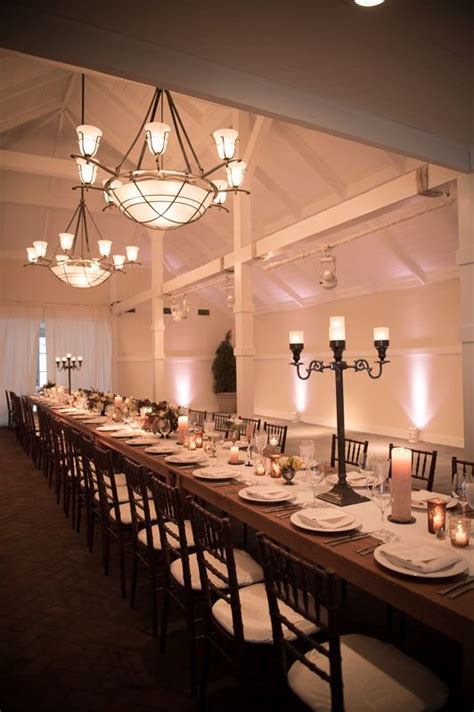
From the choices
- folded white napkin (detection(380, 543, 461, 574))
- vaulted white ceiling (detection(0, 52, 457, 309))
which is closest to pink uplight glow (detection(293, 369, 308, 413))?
vaulted white ceiling (detection(0, 52, 457, 309))

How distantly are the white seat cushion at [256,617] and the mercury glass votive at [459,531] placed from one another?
2.18 feet

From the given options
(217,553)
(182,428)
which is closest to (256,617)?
(217,553)

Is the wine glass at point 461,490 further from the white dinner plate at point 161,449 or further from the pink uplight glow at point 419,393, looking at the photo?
the pink uplight glow at point 419,393

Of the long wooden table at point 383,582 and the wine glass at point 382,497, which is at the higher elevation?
the wine glass at point 382,497

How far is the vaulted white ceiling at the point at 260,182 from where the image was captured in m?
7.11

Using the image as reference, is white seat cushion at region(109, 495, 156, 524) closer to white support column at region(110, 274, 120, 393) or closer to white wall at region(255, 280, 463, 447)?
white wall at region(255, 280, 463, 447)

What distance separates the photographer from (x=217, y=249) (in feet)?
36.4

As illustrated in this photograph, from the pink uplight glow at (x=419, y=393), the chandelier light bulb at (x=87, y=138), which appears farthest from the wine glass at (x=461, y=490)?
the pink uplight glow at (x=419, y=393)

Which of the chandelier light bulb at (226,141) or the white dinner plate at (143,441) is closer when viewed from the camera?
the chandelier light bulb at (226,141)

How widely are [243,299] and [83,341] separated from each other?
7502 millimetres

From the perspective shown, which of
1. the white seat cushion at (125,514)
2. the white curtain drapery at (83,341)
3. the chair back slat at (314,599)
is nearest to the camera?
the chair back slat at (314,599)

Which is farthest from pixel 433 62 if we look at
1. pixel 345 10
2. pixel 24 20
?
pixel 24 20

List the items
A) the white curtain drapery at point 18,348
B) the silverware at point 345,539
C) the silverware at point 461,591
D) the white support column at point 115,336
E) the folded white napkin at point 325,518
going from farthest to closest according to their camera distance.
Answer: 1. the white support column at point 115,336
2. the white curtain drapery at point 18,348
3. the folded white napkin at point 325,518
4. the silverware at point 345,539
5. the silverware at point 461,591

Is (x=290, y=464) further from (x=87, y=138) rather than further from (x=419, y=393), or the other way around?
(x=419, y=393)
